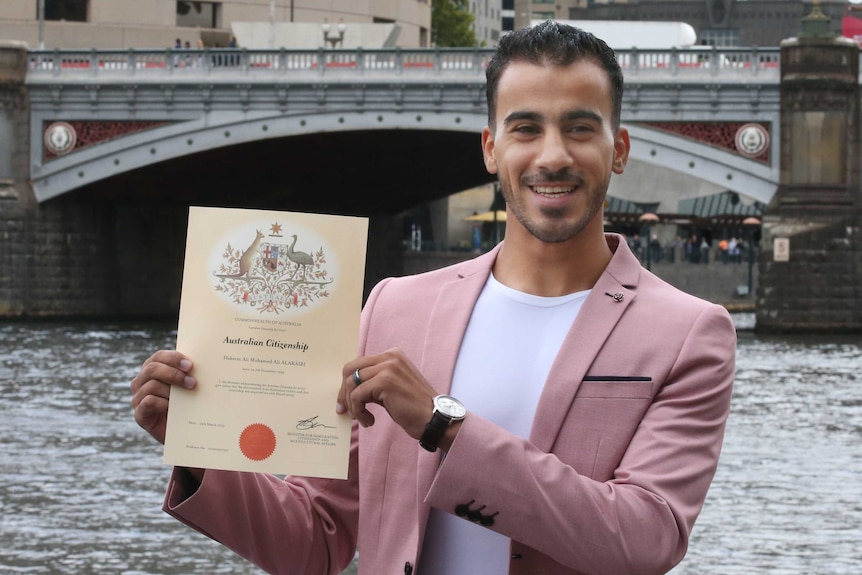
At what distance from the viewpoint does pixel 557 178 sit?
2574 mm

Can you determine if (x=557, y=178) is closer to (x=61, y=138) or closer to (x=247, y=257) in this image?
(x=247, y=257)

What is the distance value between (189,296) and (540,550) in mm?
633

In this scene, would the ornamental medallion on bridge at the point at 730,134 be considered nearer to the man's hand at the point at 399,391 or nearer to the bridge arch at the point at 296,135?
the bridge arch at the point at 296,135

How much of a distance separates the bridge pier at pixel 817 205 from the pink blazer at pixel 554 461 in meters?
28.8

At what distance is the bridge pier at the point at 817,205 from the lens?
31000mm

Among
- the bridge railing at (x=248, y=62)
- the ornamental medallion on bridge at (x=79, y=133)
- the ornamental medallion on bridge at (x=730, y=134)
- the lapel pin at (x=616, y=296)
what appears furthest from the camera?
the ornamental medallion on bridge at (x=79, y=133)

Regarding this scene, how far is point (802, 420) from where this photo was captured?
54.4ft

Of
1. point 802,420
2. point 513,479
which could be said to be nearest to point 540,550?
point 513,479

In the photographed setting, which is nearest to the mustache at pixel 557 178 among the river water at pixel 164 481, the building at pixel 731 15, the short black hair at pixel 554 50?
the short black hair at pixel 554 50

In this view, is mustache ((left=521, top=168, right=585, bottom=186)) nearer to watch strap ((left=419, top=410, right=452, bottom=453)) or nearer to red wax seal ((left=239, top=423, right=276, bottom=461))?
watch strap ((left=419, top=410, right=452, bottom=453))

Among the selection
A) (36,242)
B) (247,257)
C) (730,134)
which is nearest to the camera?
(247,257)

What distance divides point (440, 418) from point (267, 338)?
0.36 meters

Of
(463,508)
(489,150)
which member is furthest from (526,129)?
(463,508)

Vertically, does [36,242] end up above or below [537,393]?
above
